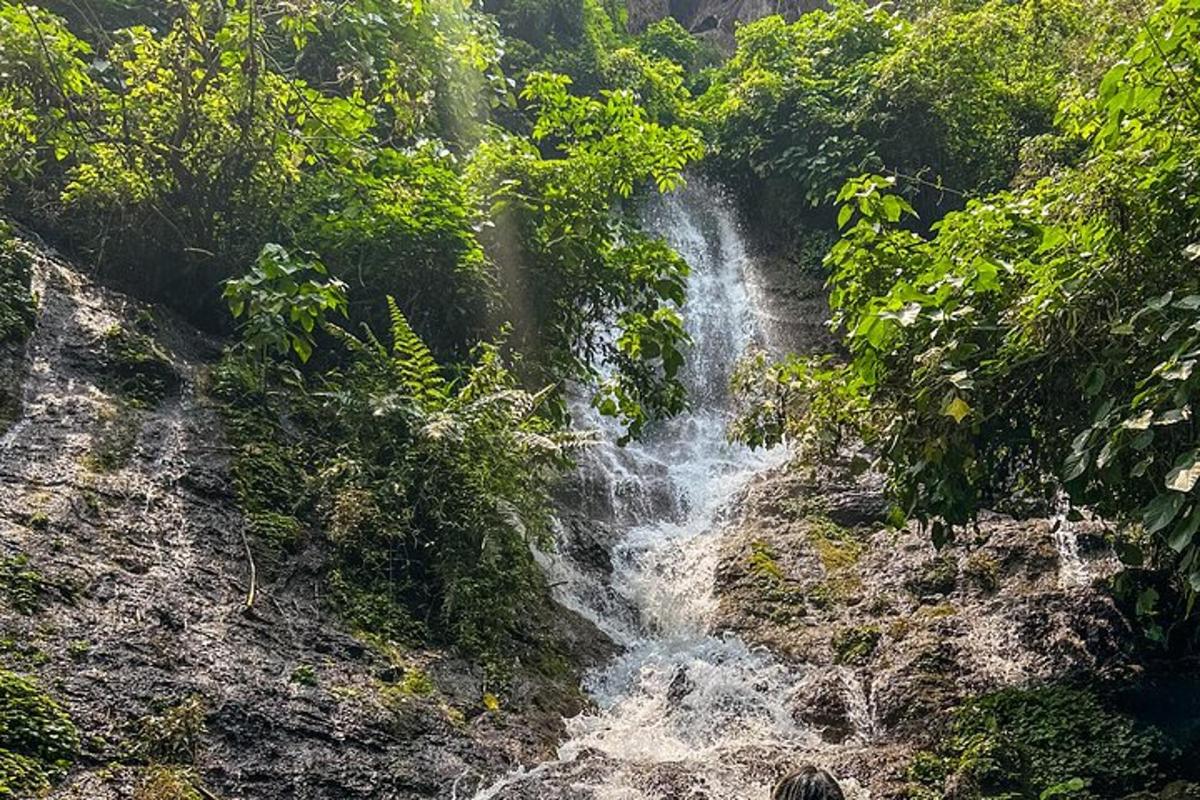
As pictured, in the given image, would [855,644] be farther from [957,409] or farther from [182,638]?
[182,638]

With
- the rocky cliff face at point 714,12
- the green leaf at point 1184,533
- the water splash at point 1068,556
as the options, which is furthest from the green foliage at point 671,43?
the green leaf at point 1184,533

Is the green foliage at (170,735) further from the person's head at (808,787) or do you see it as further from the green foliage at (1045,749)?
the green foliage at (1045,749)

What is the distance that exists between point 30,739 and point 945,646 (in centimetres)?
623

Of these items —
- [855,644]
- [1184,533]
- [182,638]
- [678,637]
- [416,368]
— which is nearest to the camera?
[1184,533]

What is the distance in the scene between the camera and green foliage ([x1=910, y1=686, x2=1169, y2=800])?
18.3 ft

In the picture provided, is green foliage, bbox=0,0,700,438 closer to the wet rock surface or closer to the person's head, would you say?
the wet rock surface

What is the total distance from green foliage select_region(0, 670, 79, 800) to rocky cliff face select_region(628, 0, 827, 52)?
23.1 metres

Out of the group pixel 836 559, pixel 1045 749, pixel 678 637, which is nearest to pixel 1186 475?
pixel 1045 749

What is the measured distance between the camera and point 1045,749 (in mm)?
5891

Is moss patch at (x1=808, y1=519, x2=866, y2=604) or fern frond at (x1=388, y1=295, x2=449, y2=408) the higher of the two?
fern frond at (x1=388, y1=295, x2=449, y2=408)

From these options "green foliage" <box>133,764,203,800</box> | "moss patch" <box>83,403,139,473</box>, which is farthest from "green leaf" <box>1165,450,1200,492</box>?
"moss patch" <box>83,403,139,473</box>

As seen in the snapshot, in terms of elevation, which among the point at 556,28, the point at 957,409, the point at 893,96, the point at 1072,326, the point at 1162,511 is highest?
the point at 556,28

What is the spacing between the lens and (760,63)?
59.7ft

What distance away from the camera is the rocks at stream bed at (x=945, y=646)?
229 inches
